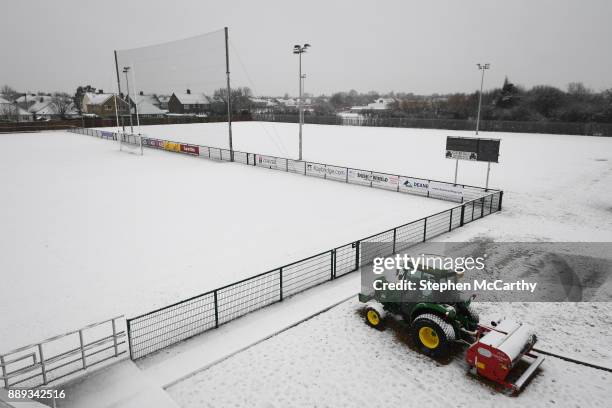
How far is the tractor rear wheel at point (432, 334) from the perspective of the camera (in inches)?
301

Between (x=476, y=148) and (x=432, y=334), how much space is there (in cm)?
1664

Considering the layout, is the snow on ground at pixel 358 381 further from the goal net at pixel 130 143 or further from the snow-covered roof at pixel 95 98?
the snow-covered roof at pixel 95 98

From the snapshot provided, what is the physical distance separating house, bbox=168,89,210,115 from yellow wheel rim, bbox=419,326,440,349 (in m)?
99.3


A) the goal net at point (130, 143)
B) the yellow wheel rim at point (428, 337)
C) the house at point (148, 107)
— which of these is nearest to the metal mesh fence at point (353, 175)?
the goal net at point (130, 143)

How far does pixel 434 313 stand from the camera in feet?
26.1

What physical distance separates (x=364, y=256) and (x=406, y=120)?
230ft

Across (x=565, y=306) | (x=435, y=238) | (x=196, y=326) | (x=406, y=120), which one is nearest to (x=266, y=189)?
(x=435, y=238)

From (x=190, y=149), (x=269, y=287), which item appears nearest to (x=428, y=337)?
(x=269, y=287)

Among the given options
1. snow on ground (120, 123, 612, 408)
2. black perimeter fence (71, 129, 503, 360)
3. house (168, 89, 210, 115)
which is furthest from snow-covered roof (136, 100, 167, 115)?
snow on ground (120, 123, 612, 408)

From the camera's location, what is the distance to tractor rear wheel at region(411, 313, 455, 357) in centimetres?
766

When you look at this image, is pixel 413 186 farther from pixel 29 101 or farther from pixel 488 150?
pixel 29 101

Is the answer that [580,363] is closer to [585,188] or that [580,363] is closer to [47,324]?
[47,324]

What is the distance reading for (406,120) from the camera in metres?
78.1

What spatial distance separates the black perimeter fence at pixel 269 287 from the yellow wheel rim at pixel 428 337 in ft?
10.3
